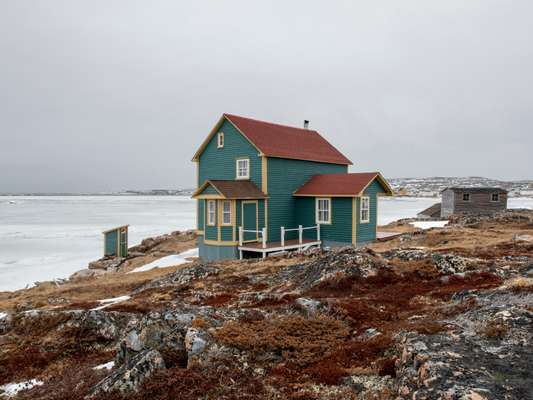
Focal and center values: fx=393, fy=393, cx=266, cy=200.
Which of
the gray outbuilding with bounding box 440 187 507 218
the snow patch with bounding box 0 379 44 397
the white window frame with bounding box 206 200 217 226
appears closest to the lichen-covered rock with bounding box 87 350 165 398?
the snow patch with bounding box 0 379 44 397

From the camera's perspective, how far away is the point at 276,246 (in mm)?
23203

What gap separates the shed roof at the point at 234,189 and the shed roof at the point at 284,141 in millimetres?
2256

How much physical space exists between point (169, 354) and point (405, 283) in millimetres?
7514

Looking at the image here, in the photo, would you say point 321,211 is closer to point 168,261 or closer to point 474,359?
point 168,261

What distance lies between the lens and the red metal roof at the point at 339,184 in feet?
80.1

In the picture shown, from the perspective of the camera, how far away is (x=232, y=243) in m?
23.3

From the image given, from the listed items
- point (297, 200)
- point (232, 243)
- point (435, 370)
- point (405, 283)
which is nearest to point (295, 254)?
point (232, 243)

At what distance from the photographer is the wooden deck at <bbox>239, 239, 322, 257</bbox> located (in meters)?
22.7

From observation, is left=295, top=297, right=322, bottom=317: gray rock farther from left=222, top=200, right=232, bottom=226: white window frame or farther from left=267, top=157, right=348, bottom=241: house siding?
left=267, top=157, right=348, bottom=241: house siding

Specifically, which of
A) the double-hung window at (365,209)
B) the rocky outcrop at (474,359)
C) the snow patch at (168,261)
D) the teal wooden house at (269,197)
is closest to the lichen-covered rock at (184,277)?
the teal wooden house at (269,197)

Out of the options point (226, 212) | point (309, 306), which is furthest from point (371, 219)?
point (309, 306)

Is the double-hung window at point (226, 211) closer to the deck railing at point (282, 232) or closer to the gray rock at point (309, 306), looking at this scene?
the deck railing at point (282, 232)

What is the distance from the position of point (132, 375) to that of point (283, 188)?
20449mm

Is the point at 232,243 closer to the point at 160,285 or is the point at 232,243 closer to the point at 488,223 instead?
the point at 160,285
